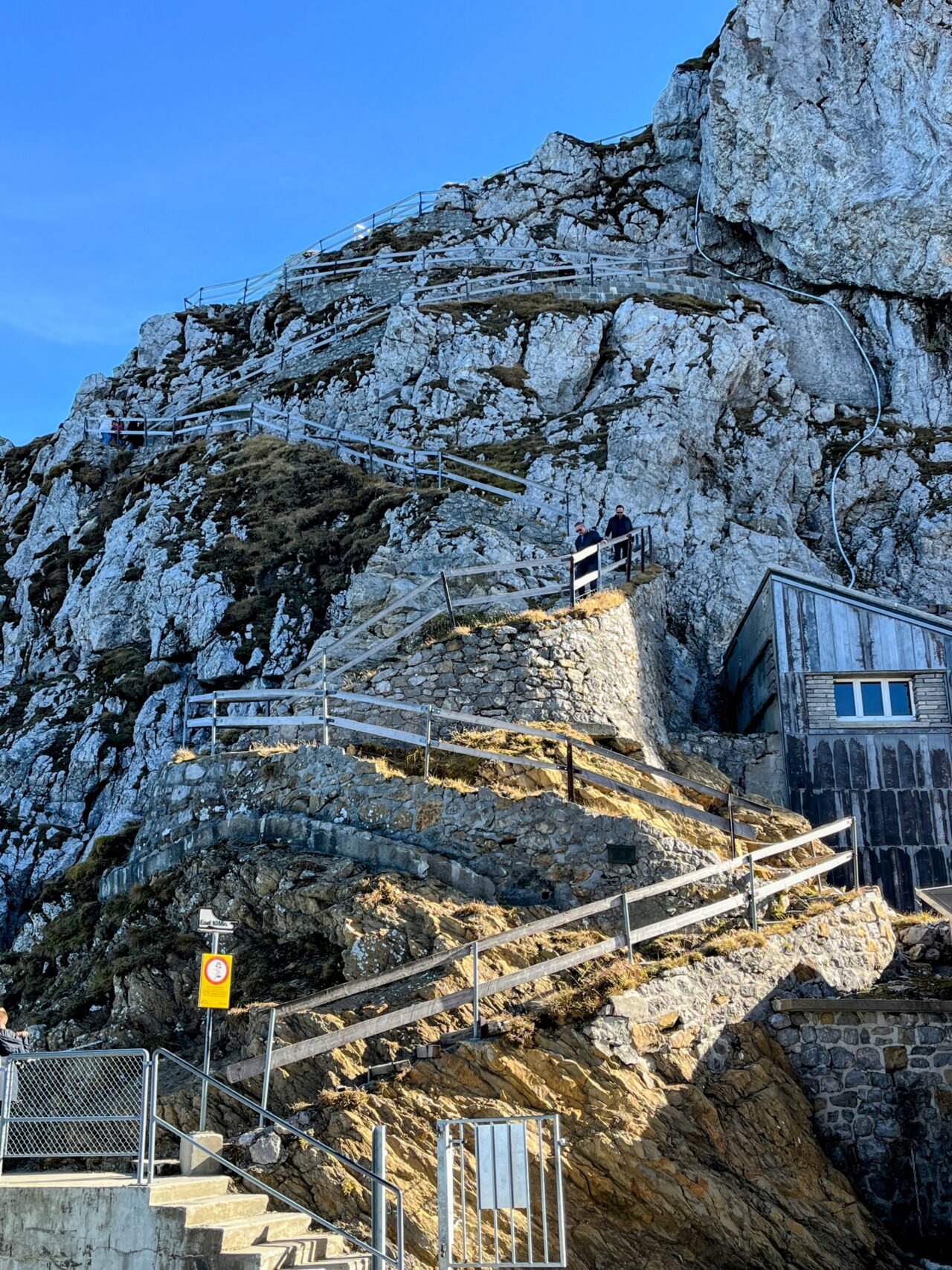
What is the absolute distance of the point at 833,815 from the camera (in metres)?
21.9

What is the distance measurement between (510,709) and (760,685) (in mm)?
6626

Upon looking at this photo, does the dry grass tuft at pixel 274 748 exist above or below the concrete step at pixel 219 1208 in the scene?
above

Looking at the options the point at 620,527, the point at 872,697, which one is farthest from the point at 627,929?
the point at 620,527

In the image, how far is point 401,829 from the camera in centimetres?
1708

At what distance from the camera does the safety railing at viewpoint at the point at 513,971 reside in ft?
39.5

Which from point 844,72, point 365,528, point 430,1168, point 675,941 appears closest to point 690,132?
point 844,72

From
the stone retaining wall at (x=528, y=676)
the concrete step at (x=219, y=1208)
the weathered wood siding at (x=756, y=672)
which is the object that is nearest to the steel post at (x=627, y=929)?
the concrete step at (x=219, y=1208)

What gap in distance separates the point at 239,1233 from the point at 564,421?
28362 millimetres

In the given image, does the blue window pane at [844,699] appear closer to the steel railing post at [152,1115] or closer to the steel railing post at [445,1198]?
the steel railing post at [445,1198]

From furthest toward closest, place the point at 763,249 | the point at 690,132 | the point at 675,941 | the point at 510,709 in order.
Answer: the point at 690,132, the point at 763,249, the point at 510,709, the point at 675,941

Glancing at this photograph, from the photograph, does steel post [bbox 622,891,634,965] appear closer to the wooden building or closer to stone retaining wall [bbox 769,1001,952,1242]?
stone retaining wall [bbox 769,1001,952,1242]

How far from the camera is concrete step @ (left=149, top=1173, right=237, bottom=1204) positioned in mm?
9781

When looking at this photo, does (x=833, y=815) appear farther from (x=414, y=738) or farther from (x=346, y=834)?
(x=346, y=834)

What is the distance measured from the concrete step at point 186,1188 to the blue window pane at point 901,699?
15.4 meters
